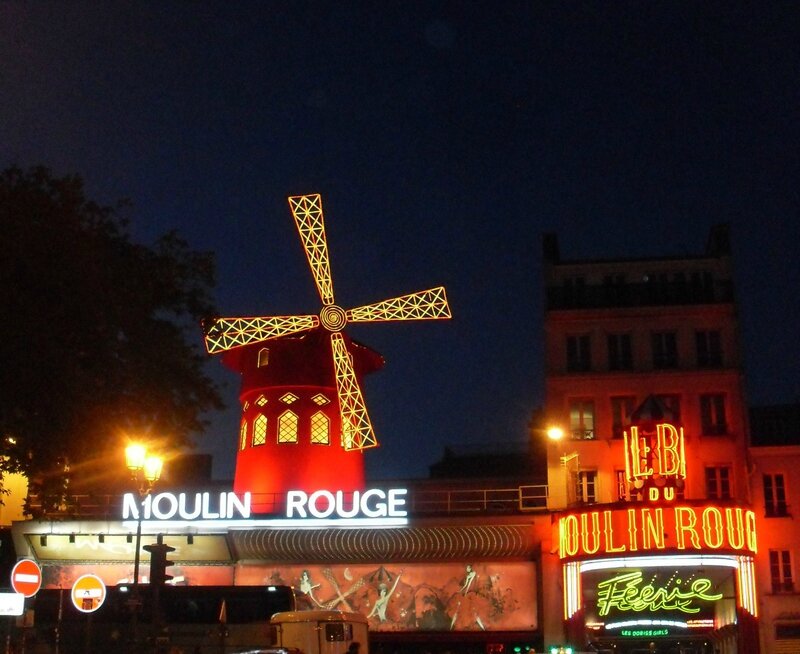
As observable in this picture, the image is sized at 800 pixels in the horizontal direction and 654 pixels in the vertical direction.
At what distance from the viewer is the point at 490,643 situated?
24641 mm

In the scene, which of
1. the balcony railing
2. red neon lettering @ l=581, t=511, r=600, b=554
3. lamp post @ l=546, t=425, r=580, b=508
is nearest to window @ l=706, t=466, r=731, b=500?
lamp post @ l=546, t=425, r=580, b=508

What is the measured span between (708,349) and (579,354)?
277 cm

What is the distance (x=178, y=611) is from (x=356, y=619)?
4.17 metres

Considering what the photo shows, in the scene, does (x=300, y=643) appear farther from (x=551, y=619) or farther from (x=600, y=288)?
(x=600, y=288)

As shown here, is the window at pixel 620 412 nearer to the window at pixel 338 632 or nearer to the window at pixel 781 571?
the window at pixel 781 571

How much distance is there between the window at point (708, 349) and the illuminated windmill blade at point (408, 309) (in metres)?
5.81

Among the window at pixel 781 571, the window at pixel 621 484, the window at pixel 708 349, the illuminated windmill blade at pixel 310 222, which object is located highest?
the illuminated windmill blade at pixel 310 222

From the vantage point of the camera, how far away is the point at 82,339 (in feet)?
45.9

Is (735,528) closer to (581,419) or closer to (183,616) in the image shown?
(581,419)

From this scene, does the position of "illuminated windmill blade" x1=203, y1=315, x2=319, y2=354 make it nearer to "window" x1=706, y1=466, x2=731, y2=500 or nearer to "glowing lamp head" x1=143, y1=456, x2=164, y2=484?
"window" x1=706, y1=466, x2=731, y2=500

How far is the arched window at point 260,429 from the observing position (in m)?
26.8

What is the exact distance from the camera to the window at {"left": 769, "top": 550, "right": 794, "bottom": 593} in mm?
24234

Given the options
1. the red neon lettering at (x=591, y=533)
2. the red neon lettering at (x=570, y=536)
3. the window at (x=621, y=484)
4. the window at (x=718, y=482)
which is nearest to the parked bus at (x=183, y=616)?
the red neon lettering at (x=570, y=536)

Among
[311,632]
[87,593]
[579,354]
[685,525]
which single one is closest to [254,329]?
[579,354]
